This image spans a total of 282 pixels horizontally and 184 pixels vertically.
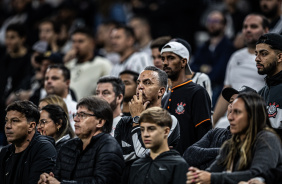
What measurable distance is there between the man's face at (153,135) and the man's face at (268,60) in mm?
1647

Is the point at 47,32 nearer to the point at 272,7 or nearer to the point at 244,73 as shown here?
the point at 272,7

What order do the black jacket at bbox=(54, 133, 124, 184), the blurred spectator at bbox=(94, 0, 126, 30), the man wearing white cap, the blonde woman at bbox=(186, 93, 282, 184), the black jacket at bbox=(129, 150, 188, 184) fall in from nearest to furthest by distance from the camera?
the blonde woman at bbox=(186, 93, 282, 184) → the black jacket at bbox=(129, 150, 188, 184) → the black jacket at bbox=(54, 133, 124, 184) → the man wearing white cap → the blurred spectator at bbox=(94, 0, 126, 30)

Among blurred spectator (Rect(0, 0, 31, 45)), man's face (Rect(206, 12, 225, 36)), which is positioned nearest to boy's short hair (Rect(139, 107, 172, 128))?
man's face (Rect(206, 12, 225, 36))

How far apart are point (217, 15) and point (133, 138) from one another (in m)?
5.43

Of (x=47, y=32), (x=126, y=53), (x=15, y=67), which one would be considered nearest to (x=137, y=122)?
(x=126, y=53)

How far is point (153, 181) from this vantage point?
5059mm

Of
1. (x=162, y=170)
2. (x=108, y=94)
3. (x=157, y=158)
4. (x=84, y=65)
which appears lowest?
(x=162, y=170)

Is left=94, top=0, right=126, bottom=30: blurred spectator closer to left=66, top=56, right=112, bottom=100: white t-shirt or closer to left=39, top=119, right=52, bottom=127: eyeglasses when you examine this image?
left=66, top=56, right=112, bottom=100: white t-shirt

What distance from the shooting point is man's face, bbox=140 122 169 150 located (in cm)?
517

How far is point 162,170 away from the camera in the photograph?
16.6ft

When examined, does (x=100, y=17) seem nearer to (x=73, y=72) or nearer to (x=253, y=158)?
(x=73, y=72)

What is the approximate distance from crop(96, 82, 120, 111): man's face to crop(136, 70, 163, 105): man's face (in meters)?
1.03

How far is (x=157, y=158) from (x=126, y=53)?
504cm

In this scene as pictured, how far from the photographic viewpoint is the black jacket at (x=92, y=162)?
543 cm
